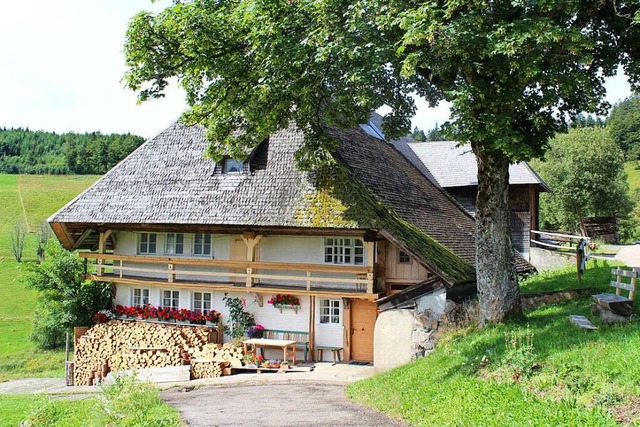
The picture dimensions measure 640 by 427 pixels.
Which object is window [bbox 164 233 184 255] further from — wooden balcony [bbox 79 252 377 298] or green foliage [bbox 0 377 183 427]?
green foliage [bbox 0 377 183 427]

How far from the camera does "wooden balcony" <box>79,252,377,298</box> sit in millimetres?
16984

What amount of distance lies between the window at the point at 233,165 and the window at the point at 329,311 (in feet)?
17.1

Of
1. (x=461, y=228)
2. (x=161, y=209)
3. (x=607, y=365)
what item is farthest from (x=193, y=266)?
(x=607, y=365)

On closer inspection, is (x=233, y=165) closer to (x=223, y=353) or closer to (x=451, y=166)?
(x=223, y=353)

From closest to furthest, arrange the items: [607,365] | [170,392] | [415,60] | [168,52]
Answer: [607,365] < [415,60] < [168,52] < [170,392]

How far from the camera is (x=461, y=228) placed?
21.4 m

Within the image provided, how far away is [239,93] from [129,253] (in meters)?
10.0

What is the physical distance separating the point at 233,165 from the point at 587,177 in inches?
1366

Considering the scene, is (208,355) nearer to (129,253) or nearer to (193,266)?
(193,266)

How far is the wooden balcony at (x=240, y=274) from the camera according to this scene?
669 inches

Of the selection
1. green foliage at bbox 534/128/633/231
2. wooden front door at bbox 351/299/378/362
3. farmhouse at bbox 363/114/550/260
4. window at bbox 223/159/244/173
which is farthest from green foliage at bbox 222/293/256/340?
green foliage at bbox 534/128/633/231

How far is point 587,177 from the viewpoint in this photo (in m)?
44.0

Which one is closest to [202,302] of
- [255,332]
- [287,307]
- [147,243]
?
[255,332]

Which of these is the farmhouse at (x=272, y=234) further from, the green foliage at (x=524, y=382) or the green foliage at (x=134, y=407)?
the green foliage at (x=134, y=407)
